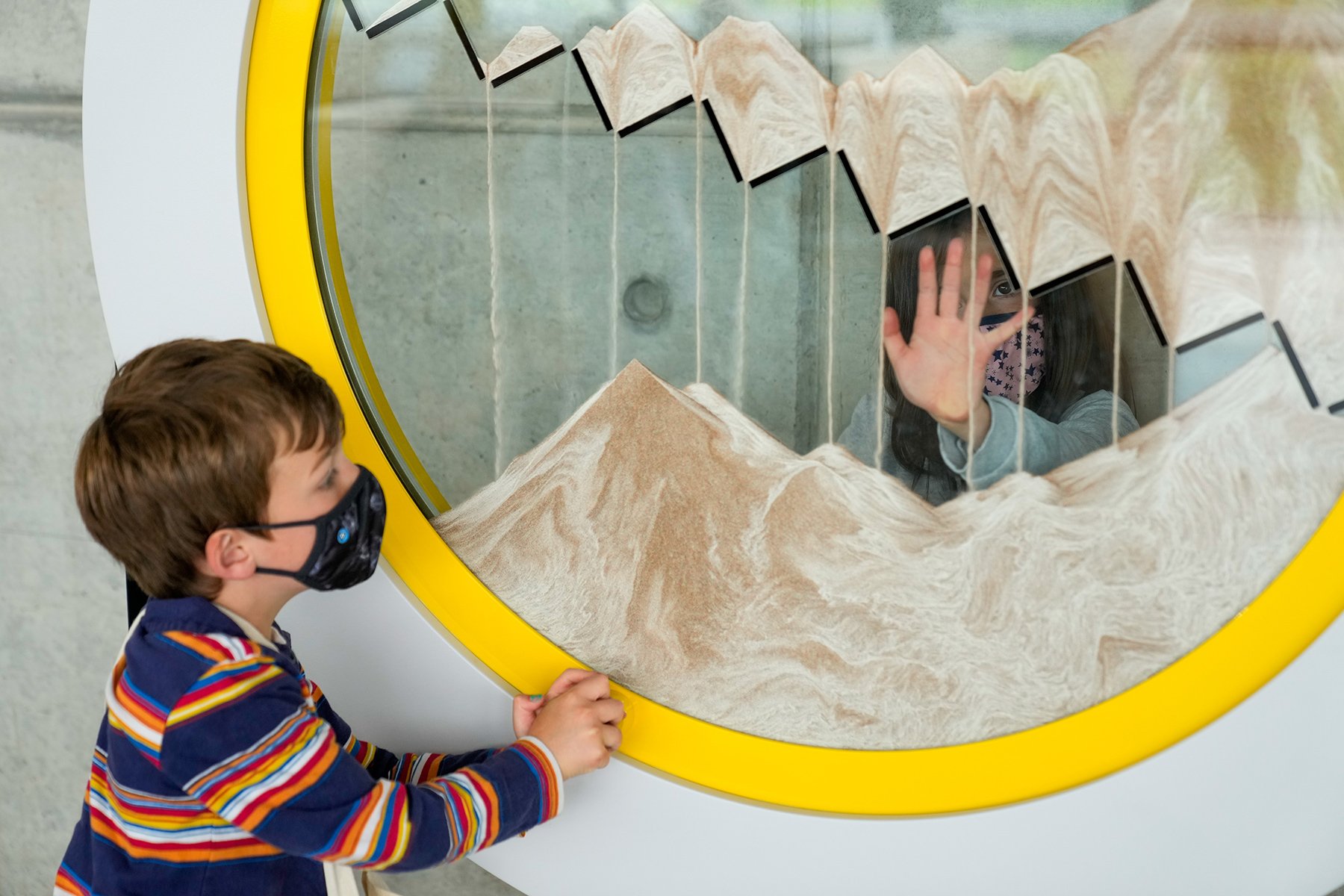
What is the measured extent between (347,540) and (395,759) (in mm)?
242

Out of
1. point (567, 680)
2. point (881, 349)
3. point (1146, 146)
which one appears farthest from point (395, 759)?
point (1146, 146)

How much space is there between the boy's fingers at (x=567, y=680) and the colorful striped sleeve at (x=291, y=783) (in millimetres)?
133

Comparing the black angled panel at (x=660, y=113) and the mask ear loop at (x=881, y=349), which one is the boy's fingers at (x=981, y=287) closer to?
the mask ear loop at (x=881, y=349)

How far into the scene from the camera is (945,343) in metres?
0.78

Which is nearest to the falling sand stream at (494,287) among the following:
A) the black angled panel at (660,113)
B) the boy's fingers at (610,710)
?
the black angled panel at (660,113)

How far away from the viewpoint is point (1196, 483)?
2.48 ft

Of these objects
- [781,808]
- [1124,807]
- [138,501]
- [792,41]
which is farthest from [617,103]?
[1124,807]

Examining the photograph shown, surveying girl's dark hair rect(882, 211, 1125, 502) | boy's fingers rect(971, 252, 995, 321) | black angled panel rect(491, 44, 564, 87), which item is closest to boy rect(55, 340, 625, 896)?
black angled panel rect(491, 44, 564, 87)

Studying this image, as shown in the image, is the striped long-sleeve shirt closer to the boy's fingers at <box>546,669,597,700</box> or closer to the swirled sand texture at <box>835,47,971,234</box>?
the boy's fingers at <box>546,669,597,700</box>

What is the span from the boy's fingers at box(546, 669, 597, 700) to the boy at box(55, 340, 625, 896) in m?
0.08

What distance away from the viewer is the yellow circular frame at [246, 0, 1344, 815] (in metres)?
0.77

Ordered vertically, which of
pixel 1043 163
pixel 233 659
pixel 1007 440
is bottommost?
pixel 233 659

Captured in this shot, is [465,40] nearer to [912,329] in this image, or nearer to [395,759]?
[912,329]

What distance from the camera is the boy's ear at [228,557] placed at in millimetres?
677
